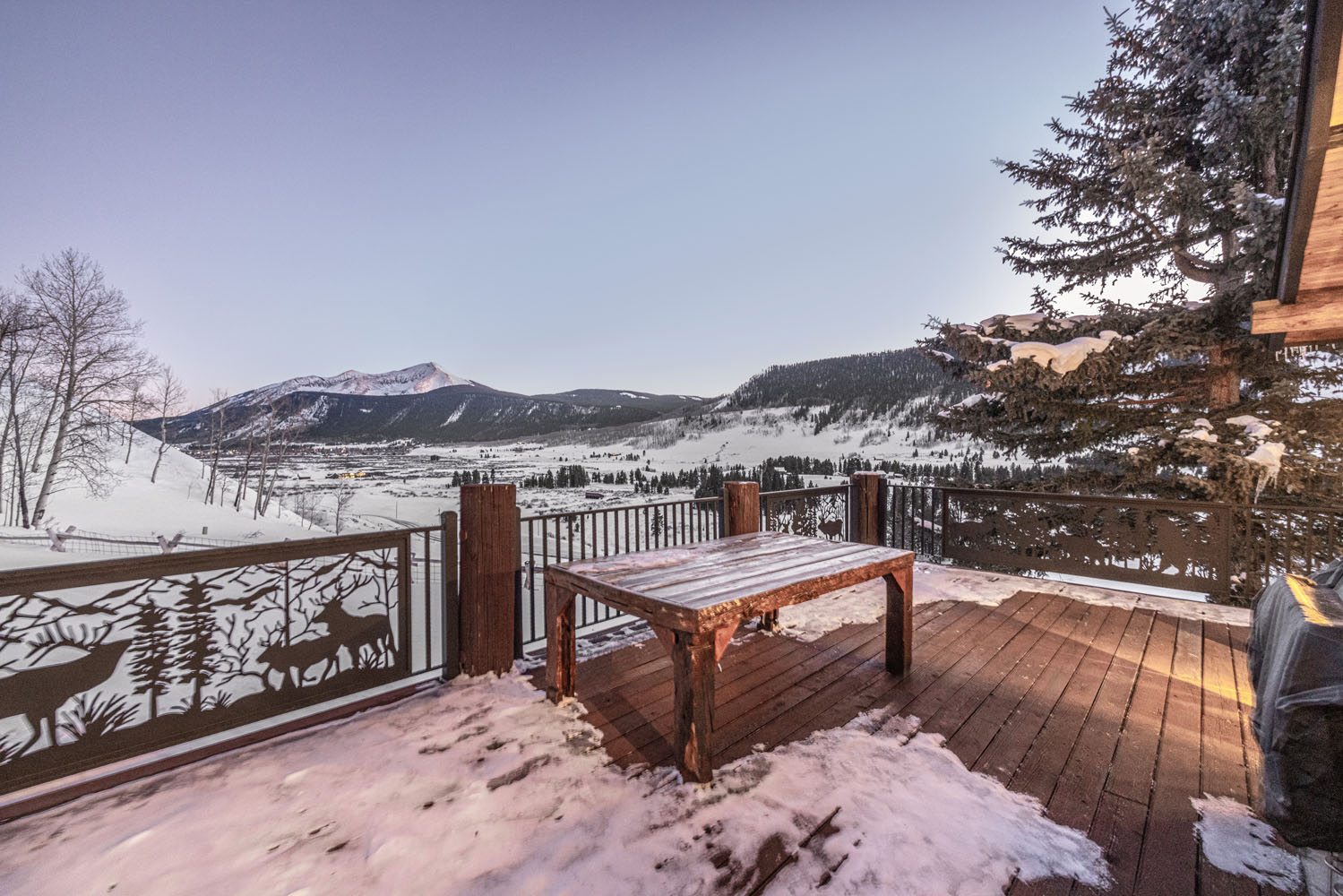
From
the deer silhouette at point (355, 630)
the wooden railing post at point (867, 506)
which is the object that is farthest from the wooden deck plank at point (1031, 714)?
the deer silhouette at point (355, 630)

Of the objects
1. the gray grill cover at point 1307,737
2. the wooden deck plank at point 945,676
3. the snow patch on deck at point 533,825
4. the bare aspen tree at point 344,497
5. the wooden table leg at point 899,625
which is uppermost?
the gray grill cover at point 1307,737

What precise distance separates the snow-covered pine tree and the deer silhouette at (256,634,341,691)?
5736 millimetres

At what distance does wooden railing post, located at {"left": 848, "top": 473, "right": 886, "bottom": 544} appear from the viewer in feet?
15.6

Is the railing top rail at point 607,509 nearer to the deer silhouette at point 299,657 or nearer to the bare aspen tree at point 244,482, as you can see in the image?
the deer silhouette at point 299,657

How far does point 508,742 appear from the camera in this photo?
1925 mm

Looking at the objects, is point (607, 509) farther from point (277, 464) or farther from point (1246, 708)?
point (277, 464)

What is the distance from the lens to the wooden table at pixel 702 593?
1679mm

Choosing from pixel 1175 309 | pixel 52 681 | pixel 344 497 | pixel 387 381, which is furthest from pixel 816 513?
pixel 387 381

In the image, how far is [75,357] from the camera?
22.7 m

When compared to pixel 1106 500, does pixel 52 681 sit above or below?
below

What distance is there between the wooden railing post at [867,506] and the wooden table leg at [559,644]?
338 cm

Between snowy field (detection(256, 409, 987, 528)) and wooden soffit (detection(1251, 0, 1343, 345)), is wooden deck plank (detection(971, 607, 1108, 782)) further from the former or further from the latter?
snowy field (detection(256, 409, 987, 528))

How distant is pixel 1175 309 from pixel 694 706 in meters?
6.47

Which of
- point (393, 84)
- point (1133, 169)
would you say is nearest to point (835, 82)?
point (1133, 169)
